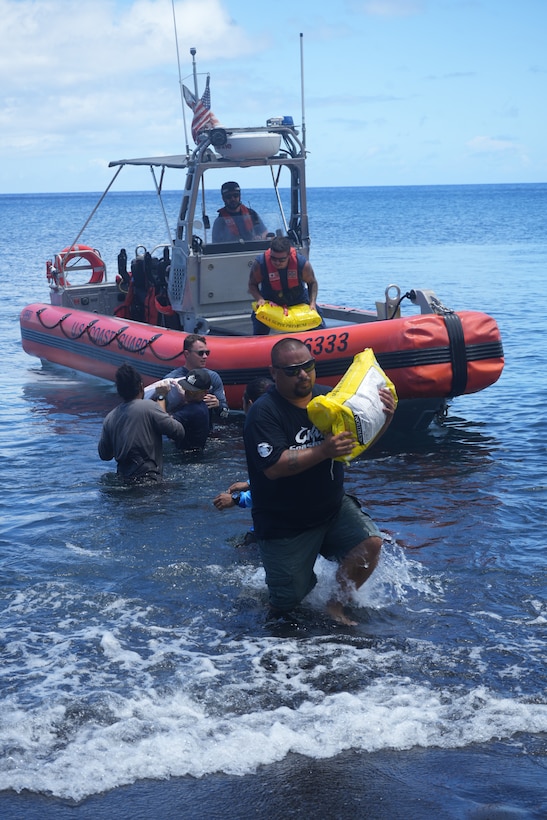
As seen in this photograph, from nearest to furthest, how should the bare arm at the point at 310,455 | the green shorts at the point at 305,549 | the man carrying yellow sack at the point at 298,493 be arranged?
the bare arm at the point at 310,455, the man carrying yellow sack at the point at 298,493, the green shorts at the point at 305,549

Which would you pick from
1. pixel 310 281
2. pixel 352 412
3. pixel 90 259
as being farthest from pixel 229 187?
pixel 352 412

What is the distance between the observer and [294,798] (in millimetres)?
3740

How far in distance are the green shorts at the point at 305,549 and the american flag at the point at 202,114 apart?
6713 millimetres

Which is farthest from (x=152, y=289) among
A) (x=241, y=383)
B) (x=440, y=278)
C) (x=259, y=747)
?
(x=440, y=278)

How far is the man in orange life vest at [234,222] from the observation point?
1088 centimetres

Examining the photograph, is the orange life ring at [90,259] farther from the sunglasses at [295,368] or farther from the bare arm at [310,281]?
the sunglasses at [295,368]

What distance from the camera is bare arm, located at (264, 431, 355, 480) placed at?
14.5ft

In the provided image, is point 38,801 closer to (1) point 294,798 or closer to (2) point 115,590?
(1) point 294,798

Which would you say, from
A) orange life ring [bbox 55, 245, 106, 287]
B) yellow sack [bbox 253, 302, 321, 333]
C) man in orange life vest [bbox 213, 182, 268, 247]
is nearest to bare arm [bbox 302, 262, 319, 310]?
yellow sack [bbox 253, 302, 321, 333]

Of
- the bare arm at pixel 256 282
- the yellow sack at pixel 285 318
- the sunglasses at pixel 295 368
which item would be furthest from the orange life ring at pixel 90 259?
Answer: the sunglasses at pixel 295 368

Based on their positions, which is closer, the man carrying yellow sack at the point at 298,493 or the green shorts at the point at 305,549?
the man carrying yellow sack at the point at 298,493

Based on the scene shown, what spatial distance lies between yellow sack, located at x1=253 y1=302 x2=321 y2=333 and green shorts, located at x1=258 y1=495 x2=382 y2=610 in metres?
4.70

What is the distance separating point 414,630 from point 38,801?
223 cm

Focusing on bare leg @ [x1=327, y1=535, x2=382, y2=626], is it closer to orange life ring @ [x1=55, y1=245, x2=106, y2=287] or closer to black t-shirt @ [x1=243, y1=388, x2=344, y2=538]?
black t-shirt @ [x1=243, y1=388, x2=344, y2=538]
